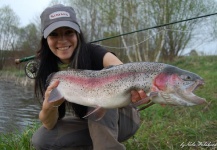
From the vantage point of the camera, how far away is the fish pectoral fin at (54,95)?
2626 millimetres

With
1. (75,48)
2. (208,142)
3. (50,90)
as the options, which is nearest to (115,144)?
(50,90)

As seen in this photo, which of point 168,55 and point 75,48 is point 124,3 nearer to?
point 168,55

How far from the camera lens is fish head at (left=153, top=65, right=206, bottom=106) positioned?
1.93 meters

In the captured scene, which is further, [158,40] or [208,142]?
[158,40]

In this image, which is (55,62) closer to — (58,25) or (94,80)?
(58,25)

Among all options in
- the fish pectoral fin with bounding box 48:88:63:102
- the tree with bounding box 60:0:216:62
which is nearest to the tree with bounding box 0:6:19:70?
the tree with bounding box 60:0:216:62

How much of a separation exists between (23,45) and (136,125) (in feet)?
108

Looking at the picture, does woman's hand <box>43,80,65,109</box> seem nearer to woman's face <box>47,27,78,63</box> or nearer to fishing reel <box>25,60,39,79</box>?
woman's face <box>47,27,78,63</box>

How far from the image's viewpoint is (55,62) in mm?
3125

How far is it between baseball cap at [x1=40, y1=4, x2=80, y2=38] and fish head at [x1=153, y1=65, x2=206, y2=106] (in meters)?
1.07

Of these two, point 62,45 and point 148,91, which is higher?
point 62,45

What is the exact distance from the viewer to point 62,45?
278cm

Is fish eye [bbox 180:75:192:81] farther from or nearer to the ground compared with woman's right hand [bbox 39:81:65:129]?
farther from the ground

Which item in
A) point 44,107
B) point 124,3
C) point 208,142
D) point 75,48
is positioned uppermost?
point 124,3
